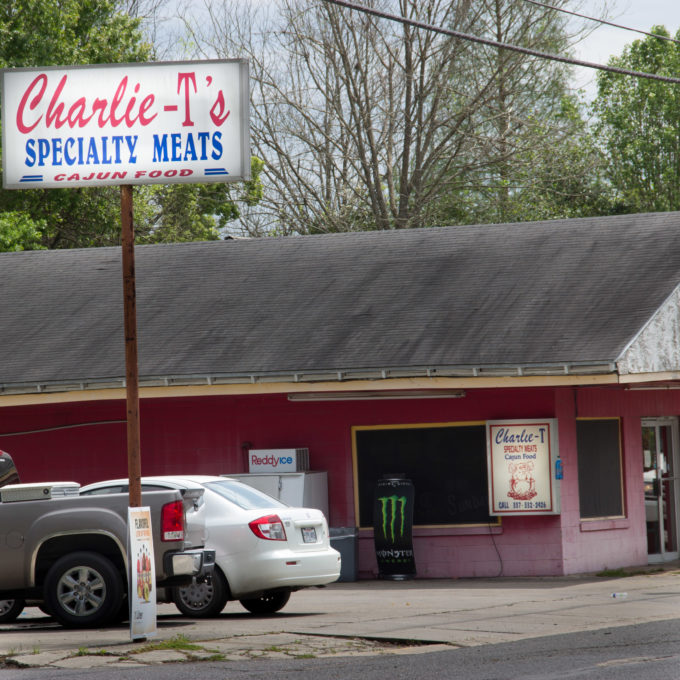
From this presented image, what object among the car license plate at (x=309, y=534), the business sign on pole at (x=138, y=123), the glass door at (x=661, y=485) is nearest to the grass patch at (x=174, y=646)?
the car license plate at (x=309, y=534)

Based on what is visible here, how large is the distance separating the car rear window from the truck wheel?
201 centimetres

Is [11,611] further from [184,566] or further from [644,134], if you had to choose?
[644,134]

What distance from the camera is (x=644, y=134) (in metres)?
48.6

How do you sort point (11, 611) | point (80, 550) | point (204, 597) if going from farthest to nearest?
point (11, 611)
point (204, 597)
point (80, 550)

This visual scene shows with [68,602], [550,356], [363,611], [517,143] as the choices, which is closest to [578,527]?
[550,356]

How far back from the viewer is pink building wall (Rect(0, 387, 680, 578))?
694 inches

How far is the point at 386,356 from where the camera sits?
17.4 meters

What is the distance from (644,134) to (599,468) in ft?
108

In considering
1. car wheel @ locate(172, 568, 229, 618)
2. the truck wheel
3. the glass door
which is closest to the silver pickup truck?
the truck wheel

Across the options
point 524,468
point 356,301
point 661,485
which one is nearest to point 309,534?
point 524,468

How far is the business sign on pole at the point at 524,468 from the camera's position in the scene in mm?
17359

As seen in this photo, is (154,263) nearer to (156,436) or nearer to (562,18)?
(156,436)

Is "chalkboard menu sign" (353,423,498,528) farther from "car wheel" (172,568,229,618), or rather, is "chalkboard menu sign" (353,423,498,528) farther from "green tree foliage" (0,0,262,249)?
"green tree foliage" (0,0,262,249)

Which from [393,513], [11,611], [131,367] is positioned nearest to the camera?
[131,367]
